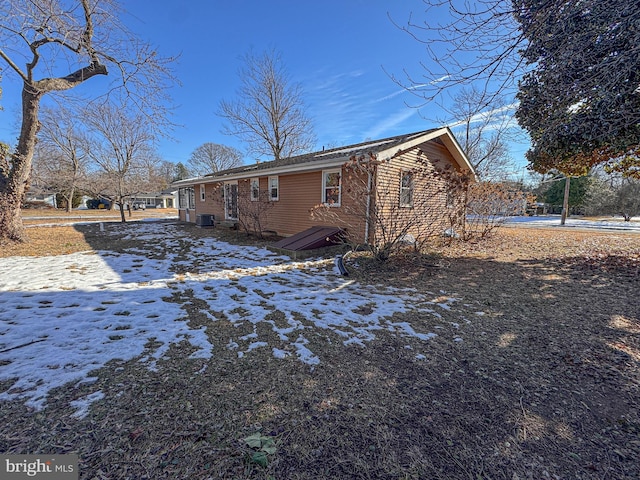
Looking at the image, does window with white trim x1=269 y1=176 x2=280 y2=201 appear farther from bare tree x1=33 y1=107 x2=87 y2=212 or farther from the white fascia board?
bare tree x1=33 y1=107 x2=87 y2=212

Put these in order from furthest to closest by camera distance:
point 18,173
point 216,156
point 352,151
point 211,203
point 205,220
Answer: point 216,156, point 211,203, point 205,220, point 352,151, point 18,173

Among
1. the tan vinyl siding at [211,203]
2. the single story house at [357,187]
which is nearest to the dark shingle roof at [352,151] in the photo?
the single story house at [357,187]

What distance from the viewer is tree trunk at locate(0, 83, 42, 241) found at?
796cm

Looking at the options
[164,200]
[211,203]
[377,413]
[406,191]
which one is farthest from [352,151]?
[164,200]

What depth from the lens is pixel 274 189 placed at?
36.9 ft

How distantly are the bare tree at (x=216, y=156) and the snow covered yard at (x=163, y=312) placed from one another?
3304 centimetres

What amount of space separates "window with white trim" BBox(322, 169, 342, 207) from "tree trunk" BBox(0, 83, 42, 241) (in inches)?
341

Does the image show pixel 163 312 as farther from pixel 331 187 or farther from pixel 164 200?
pixel 164 200

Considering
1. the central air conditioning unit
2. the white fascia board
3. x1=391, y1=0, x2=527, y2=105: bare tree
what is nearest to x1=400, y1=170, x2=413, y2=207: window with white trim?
the white fascia board

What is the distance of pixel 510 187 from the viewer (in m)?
9.56

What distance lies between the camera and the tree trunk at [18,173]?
7957 millimetres

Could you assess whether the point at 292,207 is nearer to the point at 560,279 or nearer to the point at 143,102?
the point at 143,102

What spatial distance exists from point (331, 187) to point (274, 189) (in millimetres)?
3212

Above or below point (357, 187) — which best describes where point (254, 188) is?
above
